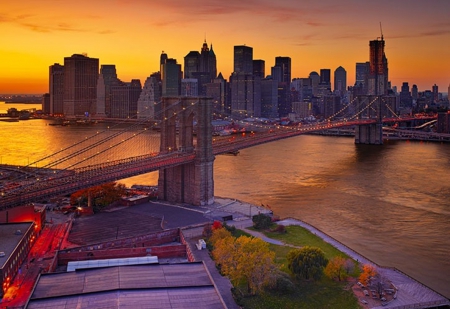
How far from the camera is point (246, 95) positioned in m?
115

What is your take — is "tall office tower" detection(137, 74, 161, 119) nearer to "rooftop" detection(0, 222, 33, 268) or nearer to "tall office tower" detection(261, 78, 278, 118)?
"tall office tower" detection(261, 78, 278, 118)

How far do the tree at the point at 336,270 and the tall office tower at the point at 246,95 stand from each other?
96412mm

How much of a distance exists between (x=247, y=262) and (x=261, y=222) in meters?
5.74

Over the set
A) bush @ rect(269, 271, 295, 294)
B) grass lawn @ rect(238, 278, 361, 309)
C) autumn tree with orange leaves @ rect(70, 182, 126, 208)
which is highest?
autumn tree with orange leaves @ rect(70, 182, 126, 208)

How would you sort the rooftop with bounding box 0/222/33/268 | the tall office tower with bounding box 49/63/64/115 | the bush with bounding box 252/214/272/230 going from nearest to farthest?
1. the rooftop with bounding box 0/222/33/268
2. the bush with bounding box 252/214/272/230
3. the tall office tower with bounding box 49/63/64/115

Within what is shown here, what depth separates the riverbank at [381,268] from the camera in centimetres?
1494

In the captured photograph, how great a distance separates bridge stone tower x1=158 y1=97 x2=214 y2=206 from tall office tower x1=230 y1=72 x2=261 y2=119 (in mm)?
87318

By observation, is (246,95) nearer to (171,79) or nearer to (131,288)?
(171,79)

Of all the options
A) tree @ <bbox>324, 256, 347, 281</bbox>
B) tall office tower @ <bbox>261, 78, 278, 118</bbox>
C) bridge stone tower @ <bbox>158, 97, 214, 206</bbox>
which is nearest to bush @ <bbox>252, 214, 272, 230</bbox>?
bridge stone tower @ <bbox>158, 97, 214, 206</bbox>

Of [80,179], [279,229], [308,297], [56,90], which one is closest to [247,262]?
[308,297]

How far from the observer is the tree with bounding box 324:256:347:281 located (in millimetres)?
16109

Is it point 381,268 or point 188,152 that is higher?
point 188,152

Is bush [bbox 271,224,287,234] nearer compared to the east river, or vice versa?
the east river

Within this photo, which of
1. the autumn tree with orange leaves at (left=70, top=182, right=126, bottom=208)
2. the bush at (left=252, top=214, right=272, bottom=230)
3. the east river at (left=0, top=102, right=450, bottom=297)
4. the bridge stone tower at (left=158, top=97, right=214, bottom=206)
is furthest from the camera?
the bridge stone tower at (left=158, top=97, right=214, bottom=206)
